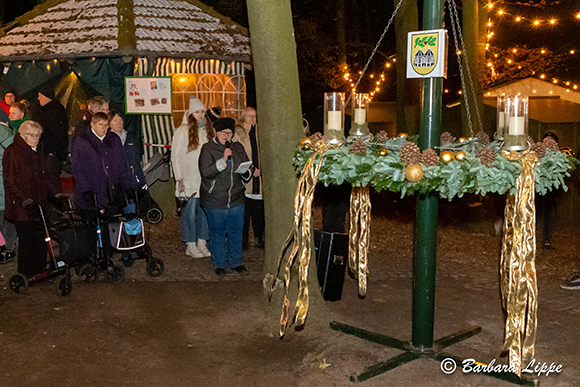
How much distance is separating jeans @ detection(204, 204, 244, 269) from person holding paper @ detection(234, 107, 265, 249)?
4.06ft

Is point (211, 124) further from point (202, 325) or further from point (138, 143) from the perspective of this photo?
point (138, 143)

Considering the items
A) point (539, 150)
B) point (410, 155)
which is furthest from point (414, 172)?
point (539, 150)

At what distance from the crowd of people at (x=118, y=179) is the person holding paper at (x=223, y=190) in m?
0.01

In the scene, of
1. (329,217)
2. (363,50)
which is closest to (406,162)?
(329,217)

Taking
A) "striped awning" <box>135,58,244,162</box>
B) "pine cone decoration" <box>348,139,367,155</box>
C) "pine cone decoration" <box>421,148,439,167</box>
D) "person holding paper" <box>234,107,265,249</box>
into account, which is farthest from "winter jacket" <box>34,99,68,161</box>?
"pine cone decoration" <box>421,148,439,167</box>

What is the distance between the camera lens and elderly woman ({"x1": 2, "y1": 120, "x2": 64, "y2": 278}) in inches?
306

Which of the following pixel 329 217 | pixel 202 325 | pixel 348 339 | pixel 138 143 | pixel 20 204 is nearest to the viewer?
pixel 348 339

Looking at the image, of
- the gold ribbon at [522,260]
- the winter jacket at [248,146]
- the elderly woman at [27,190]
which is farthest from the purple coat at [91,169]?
the gold ribbon at [522,260]

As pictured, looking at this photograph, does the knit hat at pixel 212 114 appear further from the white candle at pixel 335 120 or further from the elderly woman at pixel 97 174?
the white candle at pixel 335 120

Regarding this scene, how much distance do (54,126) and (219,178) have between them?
4.45 meters

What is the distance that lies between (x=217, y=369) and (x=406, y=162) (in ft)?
7.75

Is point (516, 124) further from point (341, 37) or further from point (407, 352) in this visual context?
point (341, 37)

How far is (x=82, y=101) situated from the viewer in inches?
527

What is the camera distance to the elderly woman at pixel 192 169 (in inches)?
362
